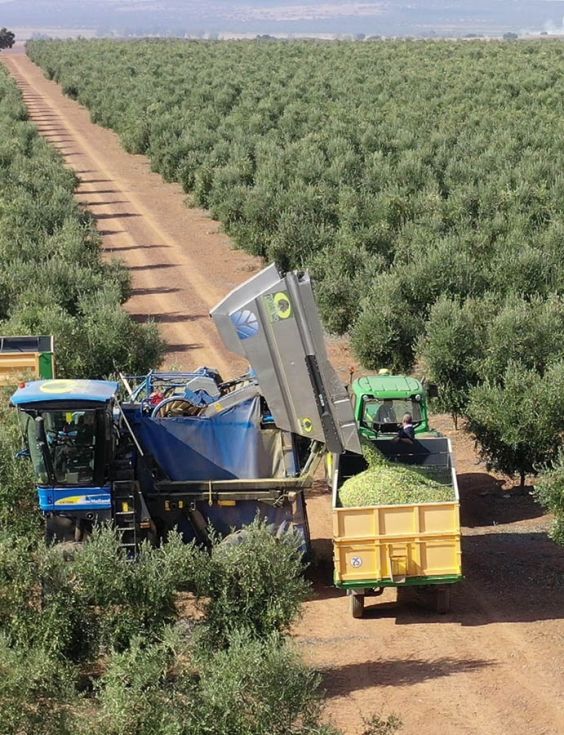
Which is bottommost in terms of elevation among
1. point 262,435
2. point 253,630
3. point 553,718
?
point 553,718

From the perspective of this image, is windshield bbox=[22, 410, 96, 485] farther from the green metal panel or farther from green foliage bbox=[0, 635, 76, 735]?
green foliage bbox=[0, 635, 76, 735]

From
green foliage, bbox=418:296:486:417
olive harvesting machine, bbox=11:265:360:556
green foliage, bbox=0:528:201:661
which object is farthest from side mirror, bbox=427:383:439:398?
green foliage, bbox=0:528:201:661

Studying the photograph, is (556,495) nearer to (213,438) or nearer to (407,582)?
(407,582)

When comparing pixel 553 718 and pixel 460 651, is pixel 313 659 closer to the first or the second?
pixel 460 651

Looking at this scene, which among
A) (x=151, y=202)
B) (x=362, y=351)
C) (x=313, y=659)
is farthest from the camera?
(x=151, y=202)

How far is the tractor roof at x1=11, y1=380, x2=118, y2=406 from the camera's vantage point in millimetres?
14633

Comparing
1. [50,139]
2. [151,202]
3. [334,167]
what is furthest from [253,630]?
[50,139]

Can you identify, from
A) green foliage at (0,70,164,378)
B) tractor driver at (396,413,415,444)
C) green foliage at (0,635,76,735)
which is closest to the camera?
green foliage at (0,635,76,735)

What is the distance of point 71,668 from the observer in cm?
1227

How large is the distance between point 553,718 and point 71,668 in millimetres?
5057

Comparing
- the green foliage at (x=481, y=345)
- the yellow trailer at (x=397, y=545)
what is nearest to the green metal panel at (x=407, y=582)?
the yellow trailer at (x=397, y=545)

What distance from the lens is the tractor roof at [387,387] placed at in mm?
19016

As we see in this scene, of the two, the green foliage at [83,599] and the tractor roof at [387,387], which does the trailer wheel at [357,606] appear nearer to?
the green foliage at [83,599]

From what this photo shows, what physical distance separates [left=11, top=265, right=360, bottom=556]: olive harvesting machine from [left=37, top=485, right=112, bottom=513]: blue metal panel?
1 centimetres
